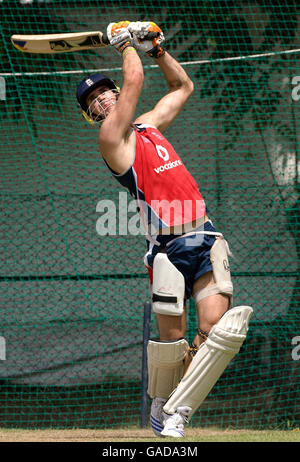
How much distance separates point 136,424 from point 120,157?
3699 millimetres

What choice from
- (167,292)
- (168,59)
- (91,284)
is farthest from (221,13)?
(167,292)

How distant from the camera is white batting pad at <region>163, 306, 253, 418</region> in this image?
372cm

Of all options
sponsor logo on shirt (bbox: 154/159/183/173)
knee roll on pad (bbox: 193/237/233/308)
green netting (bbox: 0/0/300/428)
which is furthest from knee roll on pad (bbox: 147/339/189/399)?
green netting (bbox: 0/0/300/428)

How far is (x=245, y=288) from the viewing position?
7504mm

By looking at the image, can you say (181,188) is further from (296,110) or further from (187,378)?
(296,110)

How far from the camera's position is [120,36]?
13.1ft

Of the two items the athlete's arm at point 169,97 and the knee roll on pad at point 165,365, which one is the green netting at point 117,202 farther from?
the knee roll on pad at point 165,365

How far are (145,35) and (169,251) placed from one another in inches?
46.3

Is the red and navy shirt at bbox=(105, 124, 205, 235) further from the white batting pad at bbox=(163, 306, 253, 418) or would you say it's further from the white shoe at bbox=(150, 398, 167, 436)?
the white shoe at bbox=(150, 398, 167, 436)

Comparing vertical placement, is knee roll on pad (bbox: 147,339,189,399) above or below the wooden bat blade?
→ below

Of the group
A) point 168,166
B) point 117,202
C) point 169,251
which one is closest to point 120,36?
point 168,166

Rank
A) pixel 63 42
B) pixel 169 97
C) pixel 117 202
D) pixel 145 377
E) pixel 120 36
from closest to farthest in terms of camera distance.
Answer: pixel 120 36 → pixel 63 42 → pixel 169 97 → pixel 145 377 → pixel 117 202

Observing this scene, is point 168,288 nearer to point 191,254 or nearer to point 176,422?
point 191,254

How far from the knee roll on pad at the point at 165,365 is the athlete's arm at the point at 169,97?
50.8 inches
